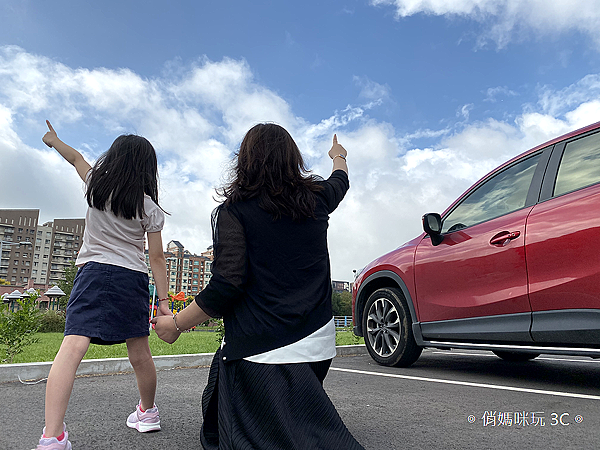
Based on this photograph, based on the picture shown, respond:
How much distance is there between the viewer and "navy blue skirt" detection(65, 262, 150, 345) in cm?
230

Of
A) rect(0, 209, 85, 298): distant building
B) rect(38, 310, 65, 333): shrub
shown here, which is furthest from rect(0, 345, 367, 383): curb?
rect(0, 209, 85, 298): distant building

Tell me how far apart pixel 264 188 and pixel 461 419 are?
194 centimetres

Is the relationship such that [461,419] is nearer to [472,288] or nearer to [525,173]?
[472,288]

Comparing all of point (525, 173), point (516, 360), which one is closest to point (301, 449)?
point (525, 173)

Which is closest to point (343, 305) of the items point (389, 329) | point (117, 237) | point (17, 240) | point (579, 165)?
point (17, 240)

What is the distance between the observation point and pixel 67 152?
2742 millimetres

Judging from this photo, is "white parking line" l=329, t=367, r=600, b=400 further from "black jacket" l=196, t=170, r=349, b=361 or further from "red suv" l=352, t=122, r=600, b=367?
"black jacket" l=196, t=170, r=349, b=361

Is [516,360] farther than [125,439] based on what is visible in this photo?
Yes

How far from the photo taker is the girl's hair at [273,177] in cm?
198

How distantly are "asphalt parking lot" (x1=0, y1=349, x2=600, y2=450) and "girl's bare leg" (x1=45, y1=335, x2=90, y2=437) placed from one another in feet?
1.00

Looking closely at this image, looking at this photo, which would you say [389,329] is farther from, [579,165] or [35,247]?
[35,247]

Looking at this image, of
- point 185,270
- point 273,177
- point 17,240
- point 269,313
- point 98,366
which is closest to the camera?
point 269,313

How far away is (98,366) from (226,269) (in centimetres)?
320

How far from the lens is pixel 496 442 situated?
2.41m
